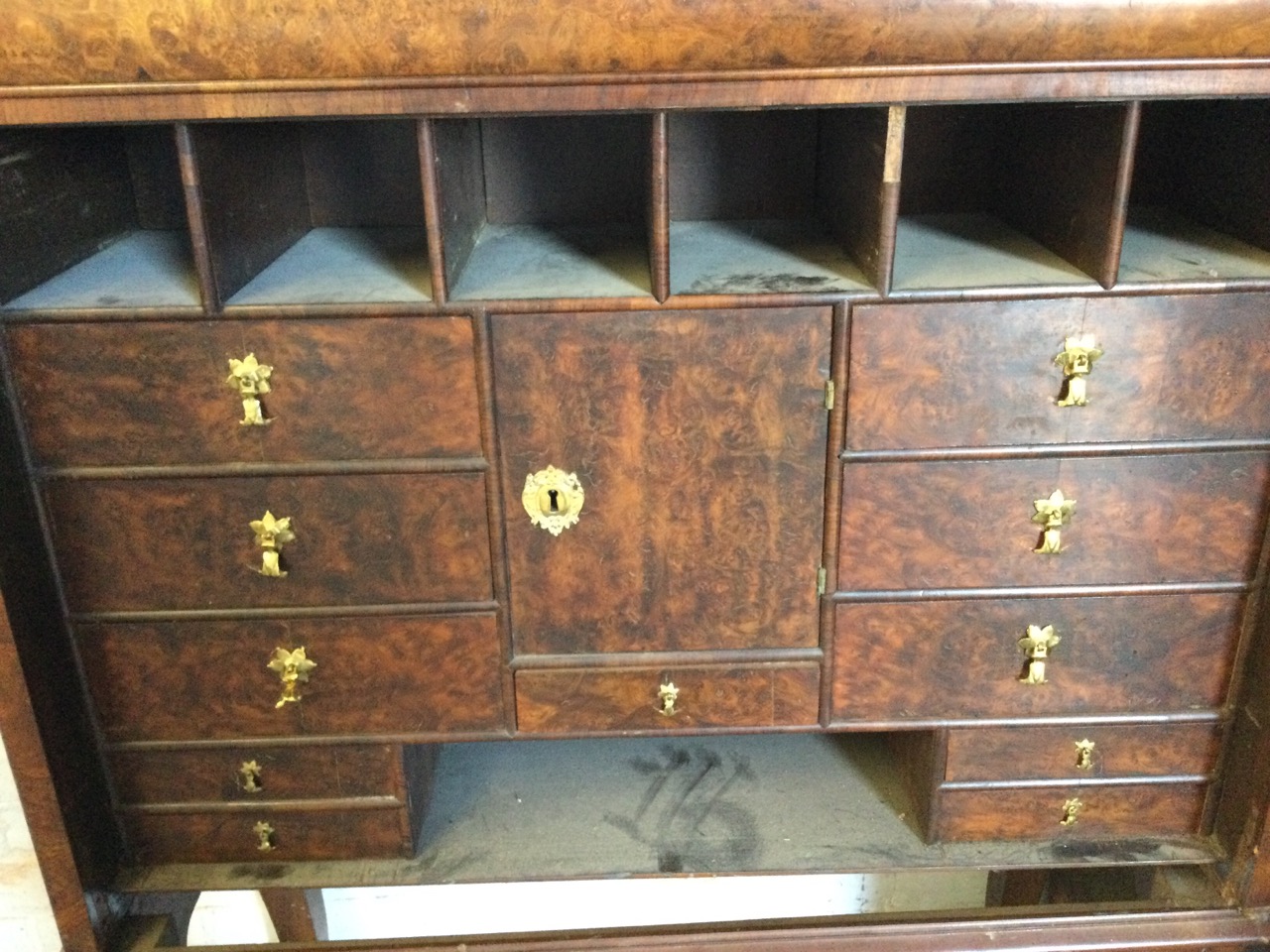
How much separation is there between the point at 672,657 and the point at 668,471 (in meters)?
0.24

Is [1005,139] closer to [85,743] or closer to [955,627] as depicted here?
[955,627]

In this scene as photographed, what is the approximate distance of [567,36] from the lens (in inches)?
37.0

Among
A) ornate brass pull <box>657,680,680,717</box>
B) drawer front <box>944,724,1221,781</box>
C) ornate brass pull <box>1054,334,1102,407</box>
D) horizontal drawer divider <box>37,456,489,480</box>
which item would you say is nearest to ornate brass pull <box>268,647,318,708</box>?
horizontal drawer divider <box>37,456,489,480</box>

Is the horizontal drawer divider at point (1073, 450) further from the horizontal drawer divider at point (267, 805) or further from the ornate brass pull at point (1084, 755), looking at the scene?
the horizontal drawer divider at point (267, 805)

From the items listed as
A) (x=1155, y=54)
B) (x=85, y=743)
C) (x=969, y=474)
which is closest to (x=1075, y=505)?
(x=969, y=474)

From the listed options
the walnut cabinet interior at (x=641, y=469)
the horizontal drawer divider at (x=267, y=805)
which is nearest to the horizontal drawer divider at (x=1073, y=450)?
the walnut cabinet interior at (x=641, y=469)

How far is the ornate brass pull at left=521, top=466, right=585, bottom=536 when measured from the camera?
3.77ft

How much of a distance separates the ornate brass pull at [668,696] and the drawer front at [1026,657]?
0.20 m

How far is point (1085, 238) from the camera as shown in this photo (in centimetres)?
110

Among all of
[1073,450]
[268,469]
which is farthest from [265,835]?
[1073,450]

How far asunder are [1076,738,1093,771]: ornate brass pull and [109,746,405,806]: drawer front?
849 millimetres

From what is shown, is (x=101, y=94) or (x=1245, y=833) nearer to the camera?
(x=101, y=94)

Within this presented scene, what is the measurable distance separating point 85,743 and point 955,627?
1.05 metres

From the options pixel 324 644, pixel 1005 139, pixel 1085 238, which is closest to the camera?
pixel 1085 238
